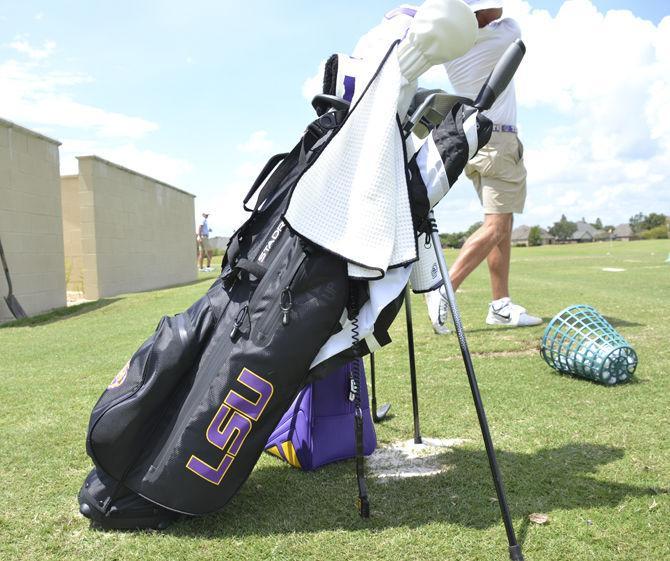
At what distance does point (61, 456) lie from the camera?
269cm

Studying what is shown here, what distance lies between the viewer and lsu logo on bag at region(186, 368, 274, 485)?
6.40 ft

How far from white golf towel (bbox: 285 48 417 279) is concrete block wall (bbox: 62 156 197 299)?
1154 centimetres

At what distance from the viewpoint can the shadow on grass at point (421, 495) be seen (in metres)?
2.01

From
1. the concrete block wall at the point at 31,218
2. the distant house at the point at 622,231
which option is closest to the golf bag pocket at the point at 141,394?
the concrete block wall at the point at 31,218

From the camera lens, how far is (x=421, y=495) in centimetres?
219

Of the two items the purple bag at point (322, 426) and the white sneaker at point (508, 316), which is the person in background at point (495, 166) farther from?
the purple bag at point (322, 426)

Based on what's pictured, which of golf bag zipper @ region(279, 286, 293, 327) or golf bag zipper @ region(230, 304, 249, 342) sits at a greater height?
golf bag zipper @ region(279, 286, 293, 327)

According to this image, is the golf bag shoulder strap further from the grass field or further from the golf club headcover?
the grass field

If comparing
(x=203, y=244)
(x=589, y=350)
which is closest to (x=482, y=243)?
(x=589, y=350)

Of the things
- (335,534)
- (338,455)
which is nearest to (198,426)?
(335,534)

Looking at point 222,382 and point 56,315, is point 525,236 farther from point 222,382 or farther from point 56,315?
point 222,382

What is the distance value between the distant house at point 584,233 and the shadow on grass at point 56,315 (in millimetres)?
106027

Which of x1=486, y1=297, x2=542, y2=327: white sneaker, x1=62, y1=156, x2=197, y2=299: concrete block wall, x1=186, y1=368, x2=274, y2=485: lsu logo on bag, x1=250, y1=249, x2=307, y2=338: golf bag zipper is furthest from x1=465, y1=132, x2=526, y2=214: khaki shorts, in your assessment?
x1=62, y1=156, x2=197, y2=299: concrete block wall

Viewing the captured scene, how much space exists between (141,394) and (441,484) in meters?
1.16
